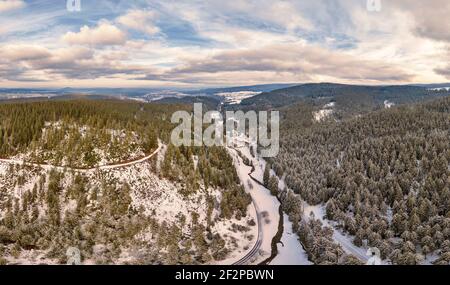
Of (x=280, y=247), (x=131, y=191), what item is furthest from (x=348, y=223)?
(x=131, y=191)

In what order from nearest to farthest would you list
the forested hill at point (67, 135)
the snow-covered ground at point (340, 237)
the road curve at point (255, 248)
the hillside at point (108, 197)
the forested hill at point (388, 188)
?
the hillside at point (108, 197) → the road curve at point (255, 248) → the forested hill at point (388, 188) → the snow-covered ground at point (340, 237) → the forested hill at point (67, 135)

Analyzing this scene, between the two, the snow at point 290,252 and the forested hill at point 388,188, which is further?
the snow at point 290,252

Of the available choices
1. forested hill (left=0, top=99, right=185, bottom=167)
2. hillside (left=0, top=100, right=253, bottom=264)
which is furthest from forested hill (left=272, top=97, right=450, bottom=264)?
forested hill (left=0, top=99, right=185, bottom=167)

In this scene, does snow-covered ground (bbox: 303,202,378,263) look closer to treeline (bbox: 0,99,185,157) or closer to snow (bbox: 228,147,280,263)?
snow (bbox: 228,147,280,263)

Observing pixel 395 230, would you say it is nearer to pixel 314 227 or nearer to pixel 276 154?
pixel 314 227

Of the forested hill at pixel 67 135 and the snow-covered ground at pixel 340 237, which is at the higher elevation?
the forested hill at pixel 67 135

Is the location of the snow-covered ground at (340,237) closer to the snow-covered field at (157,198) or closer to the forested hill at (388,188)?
the forested hill at (388,188)

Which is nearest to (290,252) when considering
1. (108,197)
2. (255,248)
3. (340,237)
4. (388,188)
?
(255,248)

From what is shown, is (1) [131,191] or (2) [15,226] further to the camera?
(1) [131,191]

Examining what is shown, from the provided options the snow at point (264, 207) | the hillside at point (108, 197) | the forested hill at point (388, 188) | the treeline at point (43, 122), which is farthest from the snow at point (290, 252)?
the treeline at point (43, 122)
